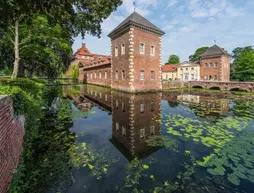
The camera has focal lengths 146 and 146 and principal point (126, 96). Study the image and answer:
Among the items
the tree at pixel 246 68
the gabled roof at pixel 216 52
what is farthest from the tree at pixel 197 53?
the gabled roof at pixel 216 52

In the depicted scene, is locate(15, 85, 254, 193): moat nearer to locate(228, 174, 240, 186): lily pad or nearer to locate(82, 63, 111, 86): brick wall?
locate(228, 174, 240, 186): lily pad

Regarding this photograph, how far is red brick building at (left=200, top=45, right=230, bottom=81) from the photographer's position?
33.7 m

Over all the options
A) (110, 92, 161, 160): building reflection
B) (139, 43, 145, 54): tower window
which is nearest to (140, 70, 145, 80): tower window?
(139, 43, 145, 54): tower window

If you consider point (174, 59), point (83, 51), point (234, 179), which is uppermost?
point (83, 51)

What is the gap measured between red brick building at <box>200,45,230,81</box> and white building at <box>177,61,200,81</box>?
56.2 inches

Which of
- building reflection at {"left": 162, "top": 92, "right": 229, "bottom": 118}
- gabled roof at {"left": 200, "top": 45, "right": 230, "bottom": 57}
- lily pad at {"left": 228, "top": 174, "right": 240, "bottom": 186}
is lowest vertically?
lily pad at {"left": 228, "top": 174, "right": 240, "bottom": 186}

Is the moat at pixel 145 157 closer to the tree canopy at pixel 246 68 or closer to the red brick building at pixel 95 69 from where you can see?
the red brick building at pixel 95 69

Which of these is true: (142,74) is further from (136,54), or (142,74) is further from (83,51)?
(83,51)

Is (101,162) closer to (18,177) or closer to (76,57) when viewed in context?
(18,177)

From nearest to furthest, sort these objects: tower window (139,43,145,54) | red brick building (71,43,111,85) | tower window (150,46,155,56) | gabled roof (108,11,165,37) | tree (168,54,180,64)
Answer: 1. gabled roof (108,11,165,37)
2. tower window (139,43,145,54)
3. tower window (150,46,155,56)
4. red brick building (71,43,111,85)
5. tree (168,54,180,64)

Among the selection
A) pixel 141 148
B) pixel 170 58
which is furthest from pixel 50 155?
pixel 170 58

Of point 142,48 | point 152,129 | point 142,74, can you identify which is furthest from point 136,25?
point 152,129

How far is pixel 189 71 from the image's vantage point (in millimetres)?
41531

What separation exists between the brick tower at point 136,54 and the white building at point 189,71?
72.1 ft
